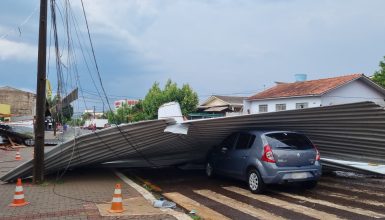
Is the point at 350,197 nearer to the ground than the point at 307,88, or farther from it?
nearer to the ground

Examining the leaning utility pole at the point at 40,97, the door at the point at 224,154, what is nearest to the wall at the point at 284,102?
the door at the point at 224,154

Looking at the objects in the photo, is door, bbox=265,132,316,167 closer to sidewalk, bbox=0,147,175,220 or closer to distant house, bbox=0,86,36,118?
sidewalk, bbox=0,147,175,220

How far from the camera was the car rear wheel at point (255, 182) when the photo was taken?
33.3 ft

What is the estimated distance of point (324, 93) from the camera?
112 ft

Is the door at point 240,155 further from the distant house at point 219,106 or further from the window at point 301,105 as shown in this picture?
the distant house at point 219,106

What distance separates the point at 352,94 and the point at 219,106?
64.3 ft

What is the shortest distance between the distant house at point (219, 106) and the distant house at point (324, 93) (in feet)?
29.3

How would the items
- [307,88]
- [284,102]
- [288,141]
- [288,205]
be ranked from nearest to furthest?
[288,205] → [288,141] → [307,88] → [284,102]

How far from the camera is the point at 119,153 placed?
1382 cm

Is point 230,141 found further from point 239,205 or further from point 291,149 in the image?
point 239,205

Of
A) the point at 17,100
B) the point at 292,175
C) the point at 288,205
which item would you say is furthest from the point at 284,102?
the point at 17,100

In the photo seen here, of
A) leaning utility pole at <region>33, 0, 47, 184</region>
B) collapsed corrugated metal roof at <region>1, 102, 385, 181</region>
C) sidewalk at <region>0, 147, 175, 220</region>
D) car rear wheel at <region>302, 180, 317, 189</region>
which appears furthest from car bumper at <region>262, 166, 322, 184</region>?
leaning utility pole at <region>33, 0, 47, 184</region>

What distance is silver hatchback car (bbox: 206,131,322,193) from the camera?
32.3ft

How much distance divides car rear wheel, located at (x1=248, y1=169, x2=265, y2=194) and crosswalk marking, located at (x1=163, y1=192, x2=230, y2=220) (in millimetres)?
1726
